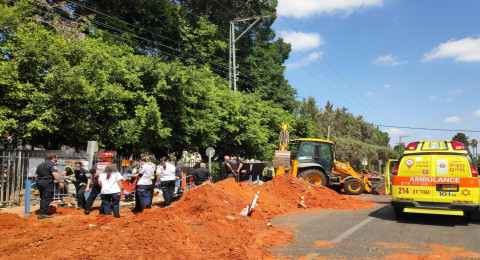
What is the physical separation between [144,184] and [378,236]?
6.06 meters

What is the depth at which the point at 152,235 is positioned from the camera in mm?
6281

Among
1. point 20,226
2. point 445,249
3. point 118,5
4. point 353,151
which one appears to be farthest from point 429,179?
point 353,151

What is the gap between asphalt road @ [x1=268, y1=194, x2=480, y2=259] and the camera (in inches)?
245

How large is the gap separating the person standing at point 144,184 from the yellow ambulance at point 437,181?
21.4ft

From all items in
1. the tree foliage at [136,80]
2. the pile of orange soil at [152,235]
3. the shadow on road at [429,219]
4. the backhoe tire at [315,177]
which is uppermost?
the tree foliage at [136,80]

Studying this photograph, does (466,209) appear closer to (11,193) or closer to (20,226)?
(20,226)

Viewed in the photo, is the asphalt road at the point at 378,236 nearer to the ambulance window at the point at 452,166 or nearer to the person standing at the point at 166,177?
the ambulance window at the point at 452,166

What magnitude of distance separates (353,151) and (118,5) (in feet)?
130

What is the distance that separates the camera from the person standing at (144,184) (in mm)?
10102

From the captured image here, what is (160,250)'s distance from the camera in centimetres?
584

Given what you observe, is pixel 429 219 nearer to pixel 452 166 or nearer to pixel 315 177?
pixel 452 166

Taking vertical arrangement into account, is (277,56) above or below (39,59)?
above

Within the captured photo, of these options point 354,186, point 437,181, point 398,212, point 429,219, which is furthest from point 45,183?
point 354,186

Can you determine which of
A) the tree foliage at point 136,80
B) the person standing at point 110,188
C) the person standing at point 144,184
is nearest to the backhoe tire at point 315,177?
the tree foliage at point 136,80
